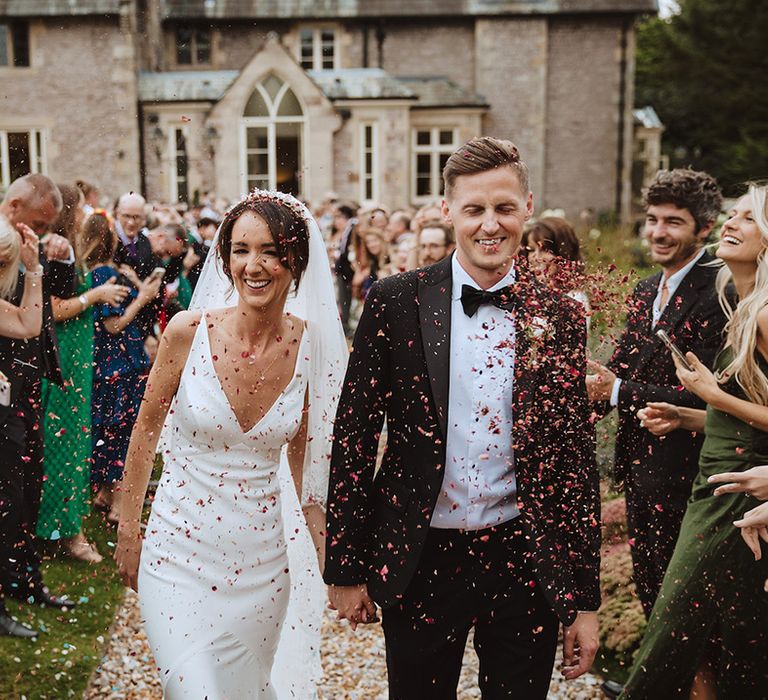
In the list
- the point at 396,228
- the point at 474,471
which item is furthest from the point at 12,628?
the point at 396,228

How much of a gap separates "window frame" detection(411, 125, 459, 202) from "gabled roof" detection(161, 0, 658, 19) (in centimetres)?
368

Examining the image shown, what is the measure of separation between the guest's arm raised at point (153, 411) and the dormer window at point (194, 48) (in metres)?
27.4

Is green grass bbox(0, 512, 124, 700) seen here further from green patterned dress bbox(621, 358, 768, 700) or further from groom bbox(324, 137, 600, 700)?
green patterned dress bbox(621, 358, 768, 700)

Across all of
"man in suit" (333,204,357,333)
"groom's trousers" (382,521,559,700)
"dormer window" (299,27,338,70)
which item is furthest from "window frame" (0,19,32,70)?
"groom's trousers" (382,521,559,700)

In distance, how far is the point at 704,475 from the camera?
11.3 feet

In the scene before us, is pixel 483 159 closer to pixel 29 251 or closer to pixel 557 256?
pixel 557 256

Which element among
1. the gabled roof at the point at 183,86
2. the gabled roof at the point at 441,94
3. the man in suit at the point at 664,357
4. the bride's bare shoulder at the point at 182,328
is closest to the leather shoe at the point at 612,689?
the man in suit at the point at 664,357

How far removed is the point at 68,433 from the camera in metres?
5.95

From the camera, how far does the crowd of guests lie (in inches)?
128

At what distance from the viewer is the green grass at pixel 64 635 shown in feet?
13.9

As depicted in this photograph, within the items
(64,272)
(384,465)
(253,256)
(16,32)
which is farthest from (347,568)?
(16,32)

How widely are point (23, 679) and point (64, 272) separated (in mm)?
2587

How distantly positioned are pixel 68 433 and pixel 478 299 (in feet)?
13.3

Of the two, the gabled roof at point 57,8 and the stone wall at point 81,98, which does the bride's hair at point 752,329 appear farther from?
the gabled roof at point 57,8
